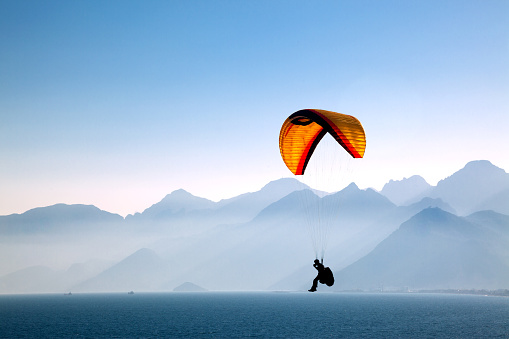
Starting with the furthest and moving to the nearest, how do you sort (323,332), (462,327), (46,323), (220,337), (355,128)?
(46,323), (462,327), (323,332), (220,337), (355,128)

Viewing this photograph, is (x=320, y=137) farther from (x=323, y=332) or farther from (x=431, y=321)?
(x=431, y=321)

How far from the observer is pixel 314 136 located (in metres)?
46.3

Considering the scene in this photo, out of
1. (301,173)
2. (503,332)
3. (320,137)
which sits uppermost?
(320,137)

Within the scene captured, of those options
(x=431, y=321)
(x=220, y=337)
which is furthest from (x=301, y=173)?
(x=431, y=321)

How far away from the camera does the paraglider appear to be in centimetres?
3972

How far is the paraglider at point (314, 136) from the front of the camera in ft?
130

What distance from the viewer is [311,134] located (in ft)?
151

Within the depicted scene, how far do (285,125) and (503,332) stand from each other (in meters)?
104

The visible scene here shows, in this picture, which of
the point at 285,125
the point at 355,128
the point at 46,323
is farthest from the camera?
the point at 46,323

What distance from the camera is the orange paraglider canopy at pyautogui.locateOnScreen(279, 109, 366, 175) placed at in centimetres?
4000

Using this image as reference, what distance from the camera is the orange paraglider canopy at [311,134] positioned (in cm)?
4000

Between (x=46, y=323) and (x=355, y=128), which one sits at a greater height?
(x=355, y=128)

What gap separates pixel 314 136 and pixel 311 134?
1.31 ft

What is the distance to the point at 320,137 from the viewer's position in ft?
152
